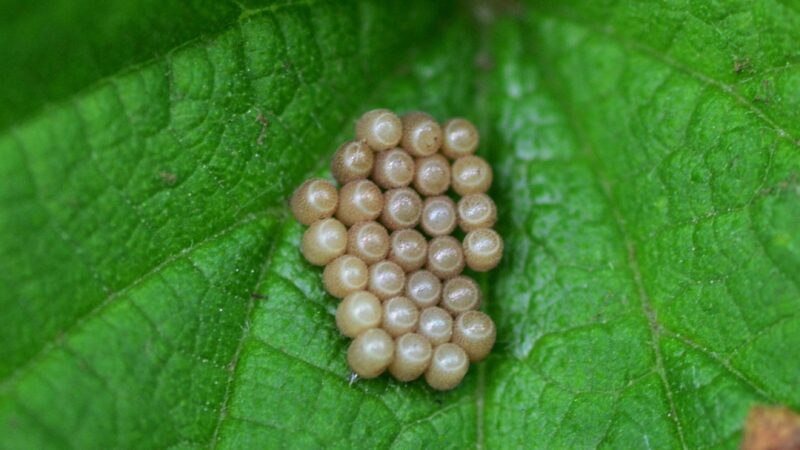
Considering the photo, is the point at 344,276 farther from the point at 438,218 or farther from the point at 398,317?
the point at 438,218

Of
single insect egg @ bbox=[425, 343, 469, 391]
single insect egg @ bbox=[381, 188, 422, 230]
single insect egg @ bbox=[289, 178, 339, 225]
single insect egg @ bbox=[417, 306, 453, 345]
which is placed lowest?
single insect egg @ bbox=[425, 343, 469, 391]

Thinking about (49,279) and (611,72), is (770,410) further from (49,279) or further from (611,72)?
(49,279)

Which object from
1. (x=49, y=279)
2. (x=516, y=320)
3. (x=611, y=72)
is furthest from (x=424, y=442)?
(x=611, y=72)

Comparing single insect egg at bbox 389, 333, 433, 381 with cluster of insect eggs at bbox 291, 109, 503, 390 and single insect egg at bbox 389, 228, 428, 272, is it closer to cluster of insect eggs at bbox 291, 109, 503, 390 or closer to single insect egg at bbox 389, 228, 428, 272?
cluster of insect eggs at bbox 291, 109, 503, 390

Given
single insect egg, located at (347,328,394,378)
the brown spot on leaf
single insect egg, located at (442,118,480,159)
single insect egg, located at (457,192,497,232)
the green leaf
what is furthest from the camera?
single insect egg, located at (442,118,480,159)

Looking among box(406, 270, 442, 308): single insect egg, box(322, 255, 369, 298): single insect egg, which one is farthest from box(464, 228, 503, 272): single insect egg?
box(322, 255, 369, 298): single insect egg

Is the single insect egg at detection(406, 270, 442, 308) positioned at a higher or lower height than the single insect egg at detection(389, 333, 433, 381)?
higher

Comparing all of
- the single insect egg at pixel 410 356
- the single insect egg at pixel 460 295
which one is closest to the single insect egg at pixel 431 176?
the single insect egg at pixel 460 295
